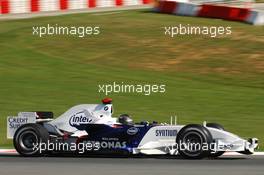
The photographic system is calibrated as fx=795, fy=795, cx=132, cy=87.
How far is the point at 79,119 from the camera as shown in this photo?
14.2m

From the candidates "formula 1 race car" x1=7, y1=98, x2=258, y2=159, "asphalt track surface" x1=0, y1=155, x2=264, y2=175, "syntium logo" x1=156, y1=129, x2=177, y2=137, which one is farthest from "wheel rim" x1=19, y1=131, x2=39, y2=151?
"syntium logo" x1=156, y1=129, x2=177, y2=137

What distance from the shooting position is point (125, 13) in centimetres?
3753

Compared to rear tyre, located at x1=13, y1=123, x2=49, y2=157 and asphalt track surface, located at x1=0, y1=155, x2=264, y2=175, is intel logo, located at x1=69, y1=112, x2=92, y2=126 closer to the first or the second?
rear tyre, located at x1=13, y1=123, x2=49, y2=157

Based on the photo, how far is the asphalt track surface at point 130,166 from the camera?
1162 centimetres

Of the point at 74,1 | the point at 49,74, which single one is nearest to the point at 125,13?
the point at 74,1

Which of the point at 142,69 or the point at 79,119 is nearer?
the point at 79,119

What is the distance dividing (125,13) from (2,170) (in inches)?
1025

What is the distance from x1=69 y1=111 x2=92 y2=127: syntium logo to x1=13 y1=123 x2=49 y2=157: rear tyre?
0.54 meters

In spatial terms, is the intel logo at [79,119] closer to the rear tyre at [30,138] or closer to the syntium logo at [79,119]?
the syntium logo at [79,119]

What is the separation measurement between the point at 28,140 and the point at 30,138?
52 millimetres

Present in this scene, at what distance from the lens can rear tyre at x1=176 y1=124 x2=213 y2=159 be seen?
13.1 meters

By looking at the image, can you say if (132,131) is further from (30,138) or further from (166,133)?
(30,138)

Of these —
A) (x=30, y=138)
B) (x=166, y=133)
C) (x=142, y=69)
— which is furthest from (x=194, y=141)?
(x=142, y=69)

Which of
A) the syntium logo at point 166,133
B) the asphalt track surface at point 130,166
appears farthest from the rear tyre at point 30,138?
the syntium logo at point 166,133
